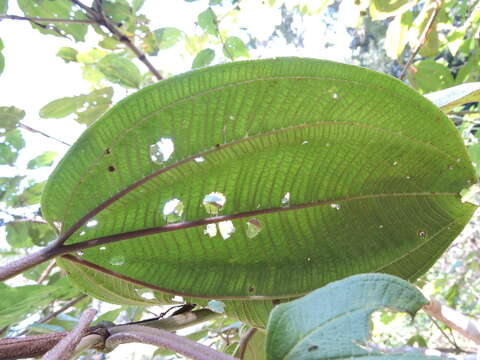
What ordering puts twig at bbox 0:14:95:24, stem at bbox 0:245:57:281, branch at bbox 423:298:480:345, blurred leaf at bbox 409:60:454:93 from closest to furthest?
stem at bbox 0:245:57:281 → branch at bbox 423:298:480:345 → twig at bbox 0:14:95:24 → blurred leaf at bbox 409:60:454:93

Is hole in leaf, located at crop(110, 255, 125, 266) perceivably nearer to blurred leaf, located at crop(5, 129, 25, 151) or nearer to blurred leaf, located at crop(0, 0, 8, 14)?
blurred leaf, located at crop(0, 0, 8, 14)

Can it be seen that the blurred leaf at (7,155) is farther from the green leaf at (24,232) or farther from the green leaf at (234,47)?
the green leaf at (234,47)

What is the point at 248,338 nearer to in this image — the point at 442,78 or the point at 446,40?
the point at 442,78

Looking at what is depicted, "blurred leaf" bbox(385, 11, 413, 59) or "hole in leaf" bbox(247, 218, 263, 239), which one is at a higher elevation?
"blurred leaf" bbox(385, 11, 413, 59)

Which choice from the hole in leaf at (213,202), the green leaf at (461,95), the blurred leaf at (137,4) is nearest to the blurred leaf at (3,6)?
the blurred leaf at (137,4)

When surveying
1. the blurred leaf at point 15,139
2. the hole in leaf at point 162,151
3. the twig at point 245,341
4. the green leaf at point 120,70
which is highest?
the green leaf at point 120,70

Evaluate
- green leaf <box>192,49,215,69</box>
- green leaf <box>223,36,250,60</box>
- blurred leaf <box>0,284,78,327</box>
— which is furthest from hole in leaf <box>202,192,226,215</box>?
green leaf <box>223,36,250,60</box>

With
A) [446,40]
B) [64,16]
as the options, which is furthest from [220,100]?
[446,40]
